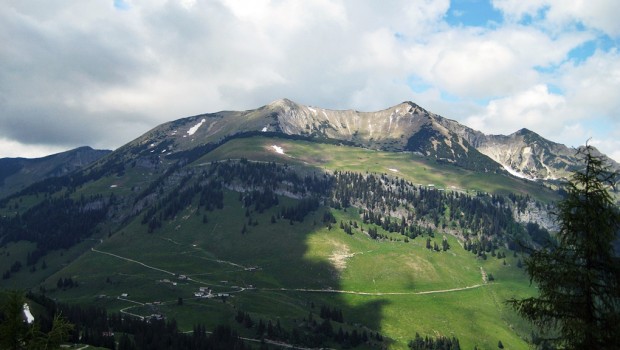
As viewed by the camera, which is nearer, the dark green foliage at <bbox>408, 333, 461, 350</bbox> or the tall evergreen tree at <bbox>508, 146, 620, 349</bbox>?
the tall evergreen tree at <bbox>508, 146, 620, 349</bbox>

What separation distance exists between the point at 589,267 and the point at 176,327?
161 meters

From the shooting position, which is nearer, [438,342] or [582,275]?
[582,275]

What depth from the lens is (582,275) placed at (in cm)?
2027

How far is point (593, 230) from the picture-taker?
2020cm

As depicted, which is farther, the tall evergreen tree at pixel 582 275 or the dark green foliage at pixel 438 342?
the dark green foliage at pixel 438 342

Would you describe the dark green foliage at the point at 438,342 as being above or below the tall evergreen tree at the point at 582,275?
below

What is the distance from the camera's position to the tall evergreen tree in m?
20.0

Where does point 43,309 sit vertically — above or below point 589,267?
below

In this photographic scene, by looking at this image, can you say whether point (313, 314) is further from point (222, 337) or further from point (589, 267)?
point (589, 267)

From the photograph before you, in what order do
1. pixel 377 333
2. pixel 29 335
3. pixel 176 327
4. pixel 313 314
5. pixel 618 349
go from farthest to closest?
pixel 313 314 → pixel 377 333 → pixel 176 327 → pixel 29 335 → pixel 618 349

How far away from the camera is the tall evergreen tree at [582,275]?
2002 centimetres

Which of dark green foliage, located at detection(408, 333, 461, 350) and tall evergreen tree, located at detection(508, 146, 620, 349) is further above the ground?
tall evergreen tree, located at detection(508, 146, 620, 349)

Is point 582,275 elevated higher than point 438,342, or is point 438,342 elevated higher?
point 582,275

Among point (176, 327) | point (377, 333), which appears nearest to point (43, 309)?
point (176, 327)
